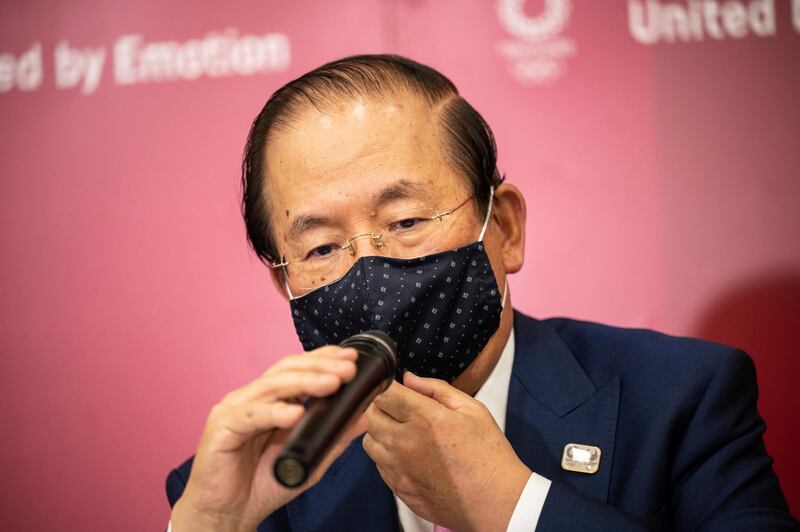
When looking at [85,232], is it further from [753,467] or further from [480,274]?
[753,467]

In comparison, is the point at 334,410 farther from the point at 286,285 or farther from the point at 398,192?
the point at 286,285

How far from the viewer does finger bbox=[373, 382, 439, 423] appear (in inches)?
52.8

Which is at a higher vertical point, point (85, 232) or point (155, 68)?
point (155, 68)

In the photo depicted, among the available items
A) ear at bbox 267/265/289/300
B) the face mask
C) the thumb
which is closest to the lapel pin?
the face mask

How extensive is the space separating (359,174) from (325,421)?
788 mm

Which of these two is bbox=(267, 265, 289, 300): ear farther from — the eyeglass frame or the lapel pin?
the lapel pin

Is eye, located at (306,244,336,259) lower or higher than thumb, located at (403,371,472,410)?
higher

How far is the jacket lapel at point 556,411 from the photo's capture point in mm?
1660

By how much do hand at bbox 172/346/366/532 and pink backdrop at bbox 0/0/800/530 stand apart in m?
1.02

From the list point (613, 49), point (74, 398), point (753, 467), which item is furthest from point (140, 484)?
point (613, 49)

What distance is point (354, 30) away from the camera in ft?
7.95

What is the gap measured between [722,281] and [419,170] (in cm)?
107

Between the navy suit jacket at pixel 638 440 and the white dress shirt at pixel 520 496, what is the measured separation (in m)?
0.03

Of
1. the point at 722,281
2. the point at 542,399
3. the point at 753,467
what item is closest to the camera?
the point at 753,467
